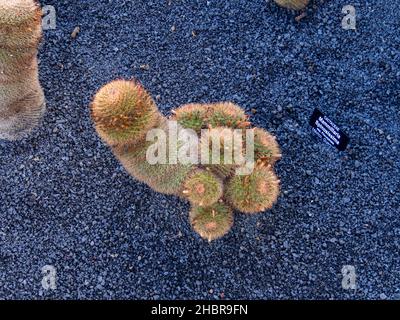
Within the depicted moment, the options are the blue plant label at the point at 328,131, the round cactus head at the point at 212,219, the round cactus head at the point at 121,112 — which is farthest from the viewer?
the blue plant label at the point at 328,131

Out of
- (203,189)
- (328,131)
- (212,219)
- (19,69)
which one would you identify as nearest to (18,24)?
(19,69)

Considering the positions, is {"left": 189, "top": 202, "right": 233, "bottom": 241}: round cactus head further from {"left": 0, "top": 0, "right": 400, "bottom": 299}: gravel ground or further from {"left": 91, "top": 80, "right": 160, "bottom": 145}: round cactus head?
{"left": 91, "top": 80, "right": 160, "bottom": 145}: round cactus head

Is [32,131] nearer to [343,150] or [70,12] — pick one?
[70,12]

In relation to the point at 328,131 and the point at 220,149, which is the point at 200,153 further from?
the point at 328,131

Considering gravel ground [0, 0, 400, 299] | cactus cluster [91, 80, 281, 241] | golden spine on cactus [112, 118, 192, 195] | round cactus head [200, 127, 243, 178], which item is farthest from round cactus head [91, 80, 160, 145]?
gravel ground [0, 0, 400, 299]

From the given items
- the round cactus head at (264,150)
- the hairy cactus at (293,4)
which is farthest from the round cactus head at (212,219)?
the hairy cactus at (293,4)

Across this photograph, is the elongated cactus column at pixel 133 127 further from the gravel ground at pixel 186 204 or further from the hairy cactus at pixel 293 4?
the hairy cactus at pixel 293 4
